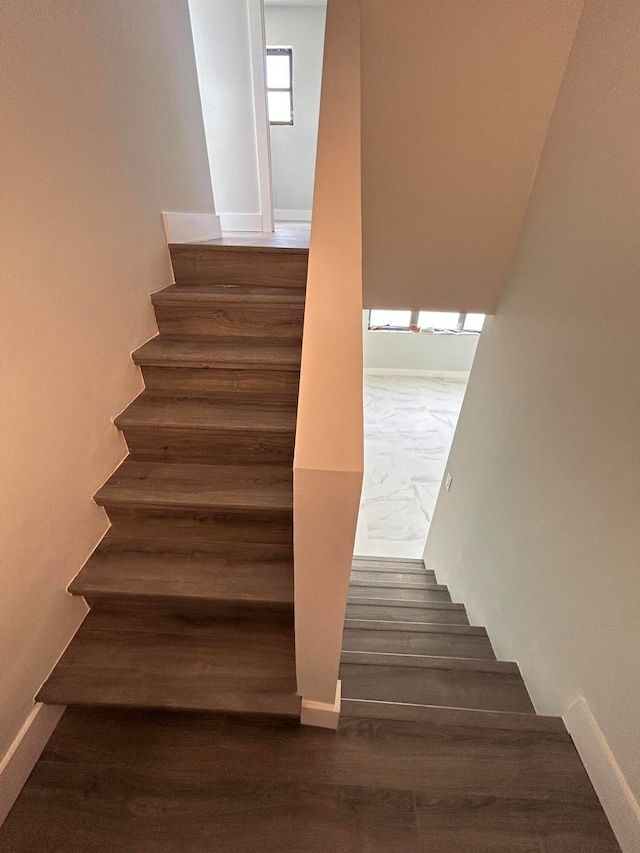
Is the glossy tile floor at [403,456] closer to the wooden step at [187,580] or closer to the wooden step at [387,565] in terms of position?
the wooden step at [387,565]

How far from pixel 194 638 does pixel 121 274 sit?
1387 millimetres

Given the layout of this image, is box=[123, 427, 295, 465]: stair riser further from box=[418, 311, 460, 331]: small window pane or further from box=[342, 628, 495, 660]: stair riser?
box=[418, 311, 460, 331]: small window pane

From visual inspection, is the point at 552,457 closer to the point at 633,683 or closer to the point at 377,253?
the point at 633,683

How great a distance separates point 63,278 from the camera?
3.93ft

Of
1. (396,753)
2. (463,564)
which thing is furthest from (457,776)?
(463,564)

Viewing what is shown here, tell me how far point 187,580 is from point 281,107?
18.3ft

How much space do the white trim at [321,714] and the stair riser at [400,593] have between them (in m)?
1.36

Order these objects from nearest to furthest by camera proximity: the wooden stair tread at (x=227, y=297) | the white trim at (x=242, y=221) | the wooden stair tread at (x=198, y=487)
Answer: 1. the wooden stair tread at (x=198, y=487)
2. the wooden stair tread at (x=227, y=297)
3. the white trim at (x=242, y=221)

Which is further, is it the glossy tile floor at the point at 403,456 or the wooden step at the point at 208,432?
the glossy tile floor at the point at 403,456

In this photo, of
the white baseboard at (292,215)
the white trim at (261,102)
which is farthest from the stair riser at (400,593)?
the white baseboard at (292,215)

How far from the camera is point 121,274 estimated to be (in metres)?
1.54

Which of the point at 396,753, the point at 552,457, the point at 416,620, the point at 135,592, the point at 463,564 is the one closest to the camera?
the point at 396,753

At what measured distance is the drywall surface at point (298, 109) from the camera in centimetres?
438

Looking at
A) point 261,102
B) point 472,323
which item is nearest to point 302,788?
point 261,102
